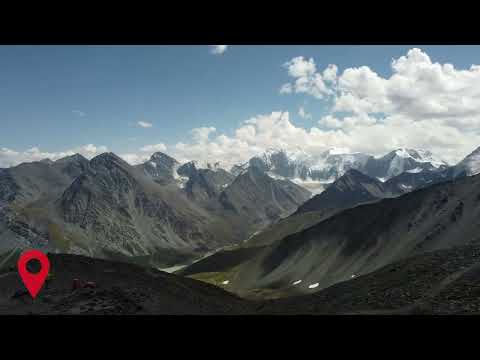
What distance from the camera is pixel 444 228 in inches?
3236

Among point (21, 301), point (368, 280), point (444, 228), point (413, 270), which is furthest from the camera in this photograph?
point (444, 228)
